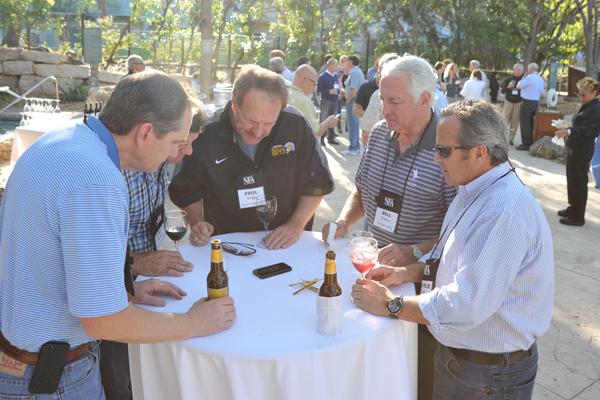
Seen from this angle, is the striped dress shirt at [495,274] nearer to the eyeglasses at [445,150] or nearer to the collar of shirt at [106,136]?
the eyeglasses at [445,150]

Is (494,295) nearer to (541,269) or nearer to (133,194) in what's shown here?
(541,269)

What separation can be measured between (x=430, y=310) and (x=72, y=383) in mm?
1138

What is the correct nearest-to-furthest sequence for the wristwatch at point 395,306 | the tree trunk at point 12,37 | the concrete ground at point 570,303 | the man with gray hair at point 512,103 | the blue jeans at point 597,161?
the wristwatch at point 395,306, the concrete ground at point 570,303, the blue jeans at point 597,161, the man with gray hair at point 512,103, the tree trunk at point 12,37

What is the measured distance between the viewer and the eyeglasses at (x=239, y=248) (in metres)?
2.46

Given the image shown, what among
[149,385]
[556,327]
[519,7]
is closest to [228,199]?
[149,385]

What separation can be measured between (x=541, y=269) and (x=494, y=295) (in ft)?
0.60

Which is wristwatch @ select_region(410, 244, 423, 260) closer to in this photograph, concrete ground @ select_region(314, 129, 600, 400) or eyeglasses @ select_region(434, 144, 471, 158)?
eyeglasses @ select_region(434, 144, 471, 158)

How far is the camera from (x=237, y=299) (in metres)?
1.99

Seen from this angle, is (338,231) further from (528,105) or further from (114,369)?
(528,105)

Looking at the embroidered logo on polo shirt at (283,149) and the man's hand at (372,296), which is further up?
the embroidered logo on polo shirt at (283,149)

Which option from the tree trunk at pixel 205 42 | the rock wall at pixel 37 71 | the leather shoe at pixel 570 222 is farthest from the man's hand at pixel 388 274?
the rock wall at pixel 37 71

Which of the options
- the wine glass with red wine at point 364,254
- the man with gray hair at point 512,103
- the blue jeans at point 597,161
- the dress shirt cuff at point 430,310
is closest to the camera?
the dress shirt cuff at point 430,310

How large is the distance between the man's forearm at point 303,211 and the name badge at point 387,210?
0.41 metres

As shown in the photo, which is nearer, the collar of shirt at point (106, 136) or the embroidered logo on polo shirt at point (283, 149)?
the collar of shirt at point (106, 136)
